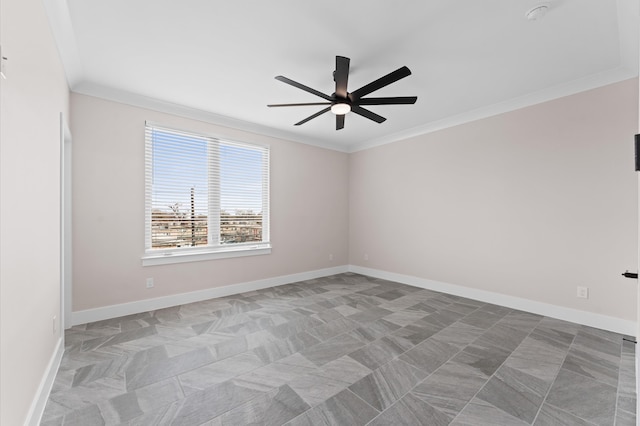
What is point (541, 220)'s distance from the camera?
3377mm

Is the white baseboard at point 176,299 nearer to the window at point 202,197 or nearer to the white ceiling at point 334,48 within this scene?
the window at point 202,197

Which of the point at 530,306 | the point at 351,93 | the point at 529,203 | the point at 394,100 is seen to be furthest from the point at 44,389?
the point at 529,203

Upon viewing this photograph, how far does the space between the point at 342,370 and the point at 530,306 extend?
2797mm

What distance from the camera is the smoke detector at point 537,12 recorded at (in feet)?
6.38

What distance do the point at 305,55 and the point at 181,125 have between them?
7.36 ft

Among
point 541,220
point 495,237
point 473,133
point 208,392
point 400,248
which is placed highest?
point 473,133

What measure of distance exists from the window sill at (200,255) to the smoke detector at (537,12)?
13.8 feet

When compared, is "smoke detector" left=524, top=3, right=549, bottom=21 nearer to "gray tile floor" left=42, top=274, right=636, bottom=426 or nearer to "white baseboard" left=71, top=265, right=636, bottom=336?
"gray tile floor" left=42, top=274, right=636, bottom=426

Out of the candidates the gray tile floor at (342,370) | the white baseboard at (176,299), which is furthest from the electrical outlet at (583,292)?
the white baseboard at (176,299)

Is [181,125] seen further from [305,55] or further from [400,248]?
[400,248]

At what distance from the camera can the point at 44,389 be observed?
5.85ft

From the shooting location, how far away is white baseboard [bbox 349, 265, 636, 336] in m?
2.85

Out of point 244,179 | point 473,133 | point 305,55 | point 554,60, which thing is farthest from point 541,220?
point 244,179

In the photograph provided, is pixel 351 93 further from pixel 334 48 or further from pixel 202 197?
pixel 202 197
